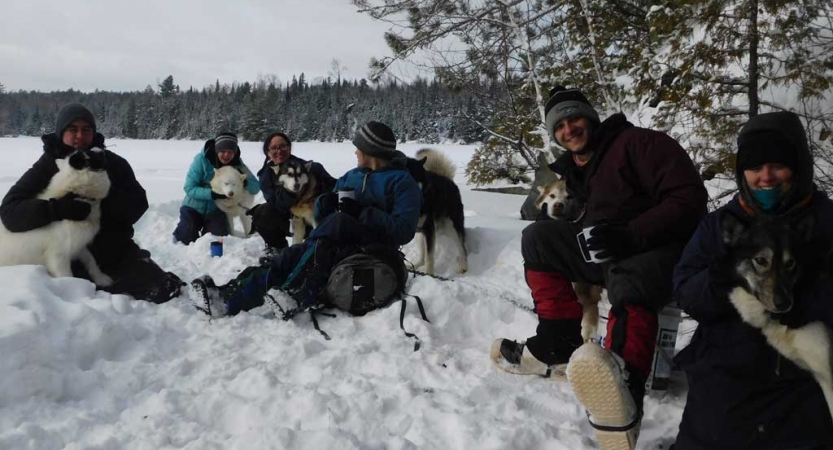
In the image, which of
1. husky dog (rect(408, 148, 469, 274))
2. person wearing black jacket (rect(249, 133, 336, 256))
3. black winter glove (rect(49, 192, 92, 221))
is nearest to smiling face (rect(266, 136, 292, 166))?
person wearing black jacket (rect(249, 133, 336, 256))

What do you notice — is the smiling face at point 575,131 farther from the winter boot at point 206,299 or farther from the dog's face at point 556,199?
the winter boot at point 206,299

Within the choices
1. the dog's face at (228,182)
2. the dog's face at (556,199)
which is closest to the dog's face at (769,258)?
the dog's face at (556,199)

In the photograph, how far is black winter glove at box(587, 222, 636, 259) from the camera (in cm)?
198

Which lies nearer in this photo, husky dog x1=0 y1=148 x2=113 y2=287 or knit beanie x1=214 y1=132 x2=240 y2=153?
husky dog x1=0 y1=148 x2=113 y2=287

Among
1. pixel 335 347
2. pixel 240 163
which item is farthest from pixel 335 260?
pixel 240 163

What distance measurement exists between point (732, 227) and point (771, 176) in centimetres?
20

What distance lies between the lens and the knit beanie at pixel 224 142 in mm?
5750

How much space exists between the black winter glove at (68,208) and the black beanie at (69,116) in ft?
1.45

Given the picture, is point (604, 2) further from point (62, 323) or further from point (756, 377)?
point (62, 323)

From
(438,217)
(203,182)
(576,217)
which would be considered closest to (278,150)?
(203,182)

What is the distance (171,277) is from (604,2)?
19.2ft

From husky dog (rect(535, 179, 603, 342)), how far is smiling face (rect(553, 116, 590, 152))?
294mm

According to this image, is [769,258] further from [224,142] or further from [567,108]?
[224,142]

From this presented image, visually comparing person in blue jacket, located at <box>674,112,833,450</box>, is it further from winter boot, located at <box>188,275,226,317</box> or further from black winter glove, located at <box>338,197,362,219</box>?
winter boot, located at <box>188,275,226,317</box>
